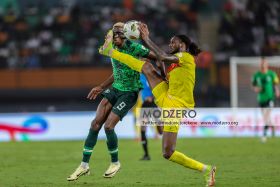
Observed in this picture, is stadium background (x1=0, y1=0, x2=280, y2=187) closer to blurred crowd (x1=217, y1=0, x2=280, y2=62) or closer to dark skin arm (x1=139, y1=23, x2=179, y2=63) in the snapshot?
blurred crowd (x1=217, y1=0, x2=280, y2=62)

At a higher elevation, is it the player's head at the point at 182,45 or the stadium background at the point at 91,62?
the player's head at the point at 182,45

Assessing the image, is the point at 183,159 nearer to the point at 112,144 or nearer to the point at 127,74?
the point at 112,144

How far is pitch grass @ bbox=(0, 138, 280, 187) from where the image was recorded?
1189 cm

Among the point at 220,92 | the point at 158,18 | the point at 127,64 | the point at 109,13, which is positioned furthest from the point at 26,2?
the point at 127,64

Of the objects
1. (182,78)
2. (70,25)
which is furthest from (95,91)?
(70,25)

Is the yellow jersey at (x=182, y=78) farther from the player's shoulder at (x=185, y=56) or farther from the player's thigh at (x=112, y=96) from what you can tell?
the player's thigh at (x=112, y=96)

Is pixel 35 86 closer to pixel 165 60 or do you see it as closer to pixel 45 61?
pixel 45 61

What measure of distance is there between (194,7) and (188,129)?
6.91 meters

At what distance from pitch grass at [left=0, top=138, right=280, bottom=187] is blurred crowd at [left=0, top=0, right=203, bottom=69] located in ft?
18.7

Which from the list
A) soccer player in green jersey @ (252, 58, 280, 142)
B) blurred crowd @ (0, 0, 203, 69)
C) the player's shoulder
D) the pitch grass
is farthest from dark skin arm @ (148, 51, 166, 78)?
blurred crowd @ (0, 0, 203, 69)

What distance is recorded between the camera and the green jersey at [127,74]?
1180 centimetres

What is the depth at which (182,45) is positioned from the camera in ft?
36.7

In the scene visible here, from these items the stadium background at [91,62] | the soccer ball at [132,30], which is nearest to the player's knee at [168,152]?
the soccer ball at [132,30]

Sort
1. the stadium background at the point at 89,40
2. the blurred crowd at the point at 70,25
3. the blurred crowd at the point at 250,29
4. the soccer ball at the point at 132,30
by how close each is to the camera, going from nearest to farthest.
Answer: the soccer ball at the point at 132,30
the stadium background at the point at 89,40
the blurred crowd at the point at 70,25
the blurred crowd at the point at 250,29
